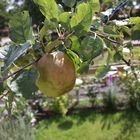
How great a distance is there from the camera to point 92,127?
12.5 feet

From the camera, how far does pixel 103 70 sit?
0.75m

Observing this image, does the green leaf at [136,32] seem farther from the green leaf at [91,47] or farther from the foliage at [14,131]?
the foliage at [14,131]

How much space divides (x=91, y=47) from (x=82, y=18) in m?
0.06

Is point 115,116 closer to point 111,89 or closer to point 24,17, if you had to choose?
point 111,89

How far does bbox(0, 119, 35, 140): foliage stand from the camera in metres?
2.47

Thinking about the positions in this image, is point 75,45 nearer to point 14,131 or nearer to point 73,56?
point 73,56

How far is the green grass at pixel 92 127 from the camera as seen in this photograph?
140 inches

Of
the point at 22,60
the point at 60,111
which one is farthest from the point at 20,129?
the point at 22,60

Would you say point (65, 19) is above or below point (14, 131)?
above

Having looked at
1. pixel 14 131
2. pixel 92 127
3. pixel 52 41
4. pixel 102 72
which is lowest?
pixel 92 127

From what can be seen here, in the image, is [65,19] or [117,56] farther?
[117,56]

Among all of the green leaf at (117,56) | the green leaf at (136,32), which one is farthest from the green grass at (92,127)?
the green leaf at (136,32)

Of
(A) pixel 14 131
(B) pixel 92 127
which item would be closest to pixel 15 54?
(A) pixel 14 131

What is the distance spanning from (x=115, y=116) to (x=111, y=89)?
38 centimetres
